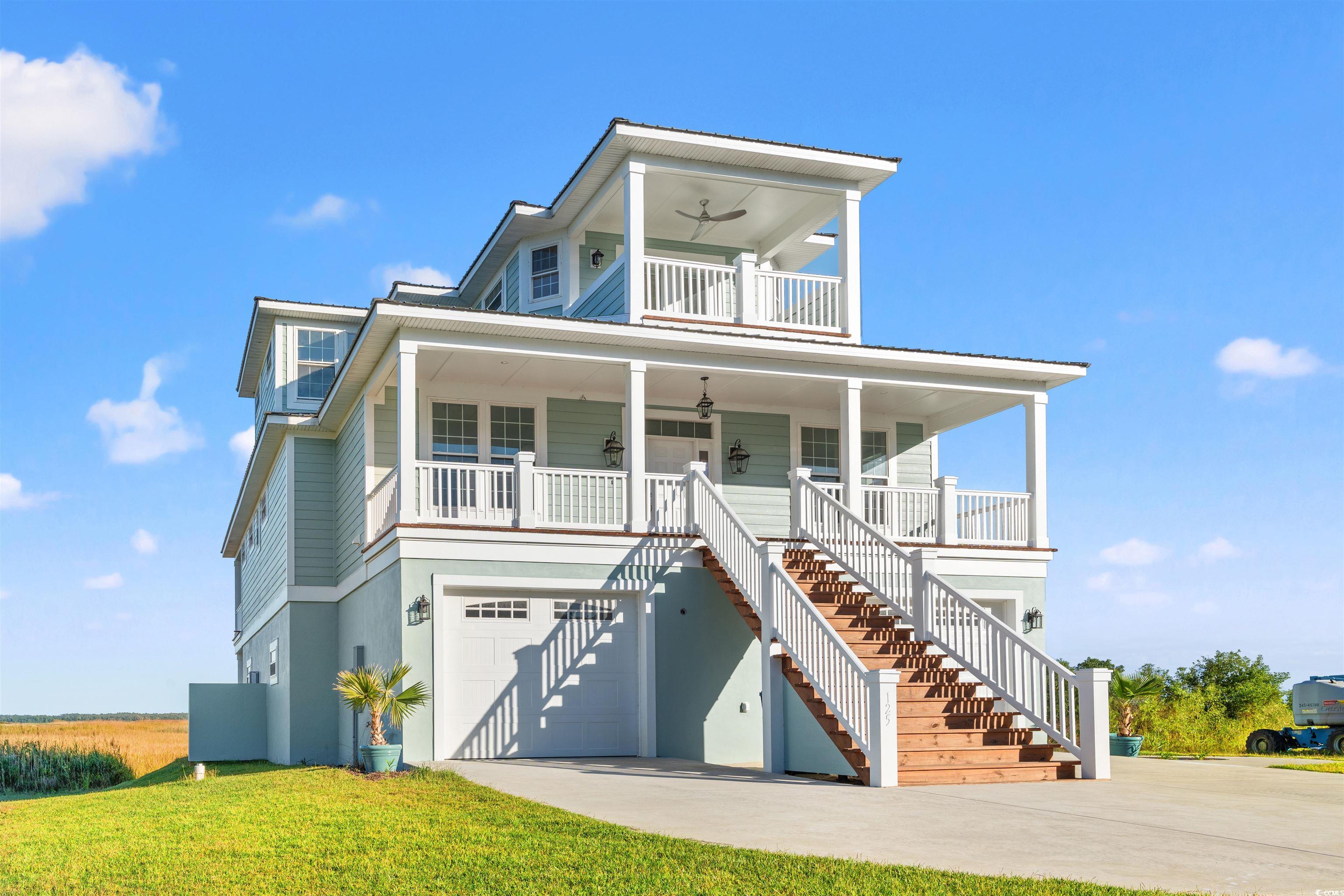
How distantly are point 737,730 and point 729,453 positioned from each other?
4.55m

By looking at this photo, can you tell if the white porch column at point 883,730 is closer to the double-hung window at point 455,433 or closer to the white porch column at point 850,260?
the white porch column at point 850,260

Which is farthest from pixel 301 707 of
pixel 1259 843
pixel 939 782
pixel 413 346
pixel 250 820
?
pixel 1259 843

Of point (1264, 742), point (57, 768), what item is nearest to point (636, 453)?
point (1264, 742)

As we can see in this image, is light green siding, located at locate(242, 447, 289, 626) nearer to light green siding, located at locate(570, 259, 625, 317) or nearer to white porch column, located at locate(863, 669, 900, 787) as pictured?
light green siding, located at locate(570, 259, 625, 317)

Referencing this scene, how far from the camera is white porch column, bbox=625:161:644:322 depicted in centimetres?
1745

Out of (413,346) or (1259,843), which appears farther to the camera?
(413,346)

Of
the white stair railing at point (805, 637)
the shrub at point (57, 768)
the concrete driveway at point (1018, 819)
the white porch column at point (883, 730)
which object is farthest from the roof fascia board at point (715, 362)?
the shrub at point (57, 768)

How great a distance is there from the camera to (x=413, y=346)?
1508 centimetres

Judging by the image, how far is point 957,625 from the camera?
544 inches

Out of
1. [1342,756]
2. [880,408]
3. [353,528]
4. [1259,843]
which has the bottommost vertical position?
[1342,756]

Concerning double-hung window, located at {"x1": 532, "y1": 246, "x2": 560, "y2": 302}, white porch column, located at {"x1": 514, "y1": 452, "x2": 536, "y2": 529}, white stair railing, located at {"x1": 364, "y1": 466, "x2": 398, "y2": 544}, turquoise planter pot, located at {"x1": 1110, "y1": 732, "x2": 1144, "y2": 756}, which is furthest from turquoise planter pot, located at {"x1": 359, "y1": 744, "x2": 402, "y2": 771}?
turquoise planter pot, located at {"x1": 1110, "y1": 732, "x2": 1144, "y2": 756}

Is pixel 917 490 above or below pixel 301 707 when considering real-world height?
above

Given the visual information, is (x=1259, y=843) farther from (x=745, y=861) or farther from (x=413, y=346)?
(x=413, y=346)

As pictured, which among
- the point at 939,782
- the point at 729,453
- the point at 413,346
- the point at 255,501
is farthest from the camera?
the point at 255,501
